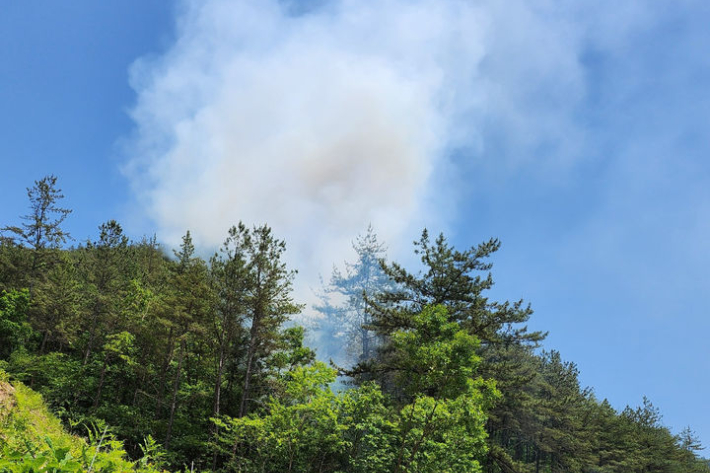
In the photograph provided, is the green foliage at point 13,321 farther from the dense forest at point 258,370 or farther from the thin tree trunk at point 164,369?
the thin tree trunk at point 164,369

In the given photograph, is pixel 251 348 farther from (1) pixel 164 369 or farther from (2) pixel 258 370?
(1) pixel 164 369

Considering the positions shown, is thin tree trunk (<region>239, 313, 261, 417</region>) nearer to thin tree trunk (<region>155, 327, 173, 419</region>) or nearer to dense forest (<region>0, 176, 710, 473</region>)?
dense forest (<region>0, 176, 710, 473</region>)

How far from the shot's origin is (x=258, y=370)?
80.3ft

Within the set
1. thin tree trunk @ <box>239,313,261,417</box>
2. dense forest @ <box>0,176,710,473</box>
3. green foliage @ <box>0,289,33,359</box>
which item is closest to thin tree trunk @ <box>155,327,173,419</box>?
dense forest @ <box>0,176,710,473</box>

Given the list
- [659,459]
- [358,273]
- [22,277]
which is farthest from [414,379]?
[358,273]

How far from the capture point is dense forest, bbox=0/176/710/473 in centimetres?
1351

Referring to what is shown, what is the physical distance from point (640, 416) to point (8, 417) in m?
62.5

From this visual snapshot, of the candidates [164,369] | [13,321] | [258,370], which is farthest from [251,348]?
[13,321]

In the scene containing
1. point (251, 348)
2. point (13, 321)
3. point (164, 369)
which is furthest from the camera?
point (13, 321)

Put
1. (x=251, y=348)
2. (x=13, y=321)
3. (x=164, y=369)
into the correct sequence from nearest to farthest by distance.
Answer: (x=251, y=348)
(x=164, y=369)
(x=13, y=321)

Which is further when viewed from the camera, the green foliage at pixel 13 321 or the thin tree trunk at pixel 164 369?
the green foliage at pixel 13 321

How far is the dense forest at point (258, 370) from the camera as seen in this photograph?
44.3ft

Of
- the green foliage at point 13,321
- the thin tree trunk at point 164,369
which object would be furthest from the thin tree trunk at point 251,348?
the green foliage at point 13,321

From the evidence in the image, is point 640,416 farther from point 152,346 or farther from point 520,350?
point 152,346
